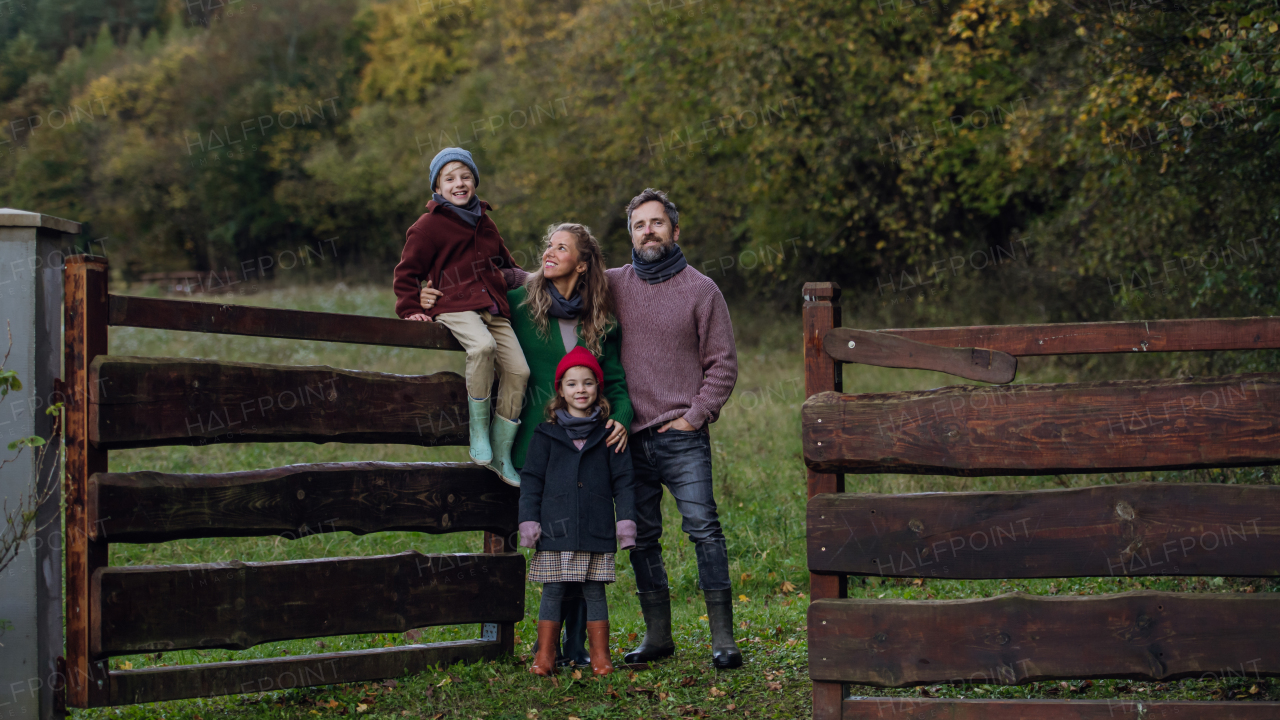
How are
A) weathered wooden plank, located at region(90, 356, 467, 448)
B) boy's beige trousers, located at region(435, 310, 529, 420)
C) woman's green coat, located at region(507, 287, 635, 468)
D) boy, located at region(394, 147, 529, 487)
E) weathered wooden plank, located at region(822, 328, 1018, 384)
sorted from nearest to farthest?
weathered wooden plank, located at region(822, 328, 1018, 384) < weathered wooden plank, located at region(90, 356, 467, 448) < boy's beige trousers, located at region(435, 310, 529, 420) < boy, located at region(394, 147, 529, 487) < woman's green coat, located at region(507, 287, 635, 468)

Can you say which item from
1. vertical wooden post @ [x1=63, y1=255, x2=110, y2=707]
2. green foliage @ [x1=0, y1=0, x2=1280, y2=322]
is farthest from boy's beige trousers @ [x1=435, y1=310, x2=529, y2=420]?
green foliage @ [x1=0, y1=0, x2=1280, y2=322]

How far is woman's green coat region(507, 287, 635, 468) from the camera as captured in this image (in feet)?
16.2

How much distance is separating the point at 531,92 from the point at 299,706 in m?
22.9

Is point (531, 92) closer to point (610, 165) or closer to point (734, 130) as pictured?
Result: point (610, 165)

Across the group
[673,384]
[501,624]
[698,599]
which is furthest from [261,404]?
[698,599]

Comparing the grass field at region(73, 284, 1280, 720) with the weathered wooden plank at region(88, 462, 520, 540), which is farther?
the grass field at region(73, 284, 1280, 720)

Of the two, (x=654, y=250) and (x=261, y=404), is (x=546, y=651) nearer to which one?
(x=261, y=404)

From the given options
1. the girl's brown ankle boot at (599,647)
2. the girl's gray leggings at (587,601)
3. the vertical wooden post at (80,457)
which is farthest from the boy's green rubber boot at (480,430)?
the vertical wooden post at (80,457)

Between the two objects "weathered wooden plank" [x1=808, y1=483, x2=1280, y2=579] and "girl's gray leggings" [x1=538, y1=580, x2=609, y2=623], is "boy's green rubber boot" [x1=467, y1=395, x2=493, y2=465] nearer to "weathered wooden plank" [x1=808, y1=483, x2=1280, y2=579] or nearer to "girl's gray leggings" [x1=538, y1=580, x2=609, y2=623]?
"girl's gray leggings" [x1=538, y1=580, x2=609, y2=623]

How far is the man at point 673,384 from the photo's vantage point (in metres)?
4.92

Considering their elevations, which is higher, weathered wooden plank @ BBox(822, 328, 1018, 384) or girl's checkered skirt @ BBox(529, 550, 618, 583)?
weathered wooden plank @ BBox(822, 328, 1018, 384)

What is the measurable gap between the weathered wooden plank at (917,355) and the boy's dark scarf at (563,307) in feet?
4.74

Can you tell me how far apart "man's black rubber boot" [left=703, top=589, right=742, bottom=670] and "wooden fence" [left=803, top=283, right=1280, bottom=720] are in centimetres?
119

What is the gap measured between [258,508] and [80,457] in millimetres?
725
